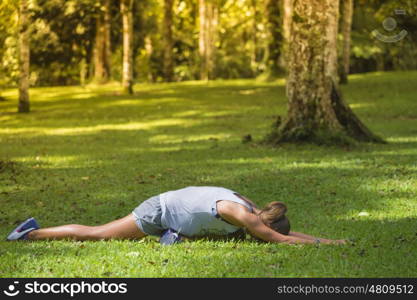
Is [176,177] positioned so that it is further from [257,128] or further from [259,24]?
[259,24]

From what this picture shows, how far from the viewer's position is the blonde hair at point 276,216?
A: 848cm

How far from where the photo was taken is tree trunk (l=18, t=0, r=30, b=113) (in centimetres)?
3044

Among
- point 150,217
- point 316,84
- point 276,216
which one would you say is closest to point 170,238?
point 150,217

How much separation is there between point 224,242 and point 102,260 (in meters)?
1.56

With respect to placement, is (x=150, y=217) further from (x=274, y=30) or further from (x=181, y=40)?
(x=181, y=40)

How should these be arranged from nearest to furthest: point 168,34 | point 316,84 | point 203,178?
point 203,178, point 316,84, point 168,34

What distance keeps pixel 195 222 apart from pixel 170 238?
352 millimetres

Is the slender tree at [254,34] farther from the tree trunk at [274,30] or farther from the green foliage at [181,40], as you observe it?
the tree trunk at [274,30]

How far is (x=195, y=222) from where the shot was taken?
28.6 ft

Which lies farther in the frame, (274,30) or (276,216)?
(274,30)

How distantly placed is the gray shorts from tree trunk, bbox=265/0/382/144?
11052mm

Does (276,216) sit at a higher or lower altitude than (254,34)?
lower

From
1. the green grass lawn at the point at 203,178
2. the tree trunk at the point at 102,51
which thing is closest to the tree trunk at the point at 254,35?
the tree trunk at the point at 102,51

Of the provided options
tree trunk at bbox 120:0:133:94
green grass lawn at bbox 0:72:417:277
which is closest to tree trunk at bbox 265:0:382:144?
green grass lawn at bbox 0:72:417:277
